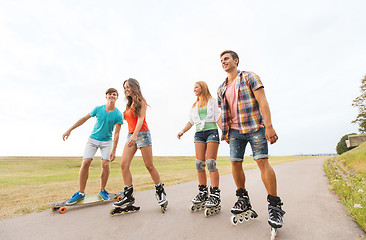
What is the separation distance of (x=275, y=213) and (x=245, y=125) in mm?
1182

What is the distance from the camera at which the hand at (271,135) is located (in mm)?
2529

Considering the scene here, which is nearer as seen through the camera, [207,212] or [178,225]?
[178,225]

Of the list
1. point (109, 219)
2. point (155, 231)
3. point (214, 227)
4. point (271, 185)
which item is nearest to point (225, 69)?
point (271, 185)

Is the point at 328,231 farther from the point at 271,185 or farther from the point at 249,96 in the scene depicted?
the point at 249,96

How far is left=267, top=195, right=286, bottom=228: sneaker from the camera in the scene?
7.57 feet

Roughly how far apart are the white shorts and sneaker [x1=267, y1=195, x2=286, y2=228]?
3.54 m

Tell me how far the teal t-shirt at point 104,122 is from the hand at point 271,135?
3.28 metres

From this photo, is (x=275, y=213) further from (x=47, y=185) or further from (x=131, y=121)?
(x=47, y=185)

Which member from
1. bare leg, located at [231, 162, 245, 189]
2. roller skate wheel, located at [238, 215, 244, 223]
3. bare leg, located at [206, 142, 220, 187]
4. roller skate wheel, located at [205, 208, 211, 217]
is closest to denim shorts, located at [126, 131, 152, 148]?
bare leg, located at [206, 142, 220, 187]

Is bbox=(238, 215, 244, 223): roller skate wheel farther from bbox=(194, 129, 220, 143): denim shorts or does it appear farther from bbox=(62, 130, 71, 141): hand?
bbox=(62, 130, 71, 141): hand

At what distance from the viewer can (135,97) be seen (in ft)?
12.5

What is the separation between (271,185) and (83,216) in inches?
122

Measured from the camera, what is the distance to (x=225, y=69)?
10.5ft

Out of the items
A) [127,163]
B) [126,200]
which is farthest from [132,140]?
A: [126,200]
